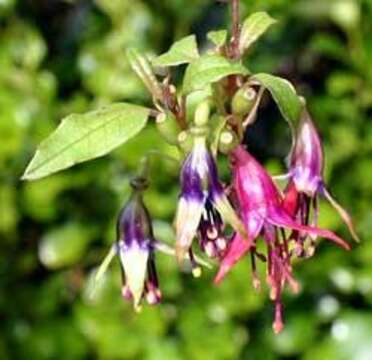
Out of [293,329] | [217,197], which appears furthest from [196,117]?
[293,329]

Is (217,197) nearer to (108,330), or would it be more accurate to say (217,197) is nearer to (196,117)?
(196,117)

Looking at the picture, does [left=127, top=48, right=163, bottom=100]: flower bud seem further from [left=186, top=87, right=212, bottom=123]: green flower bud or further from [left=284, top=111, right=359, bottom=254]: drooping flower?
[left=284, top=111, right=359, bottom=254]: drooping flower

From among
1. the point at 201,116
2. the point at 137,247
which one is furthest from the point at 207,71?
the point at 137,247

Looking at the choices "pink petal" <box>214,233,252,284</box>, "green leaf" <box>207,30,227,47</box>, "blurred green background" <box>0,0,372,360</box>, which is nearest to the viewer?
"pink petal" <box>214,233,252,284</box>

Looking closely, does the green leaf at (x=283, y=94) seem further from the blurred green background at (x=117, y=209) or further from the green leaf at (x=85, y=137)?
the blurred green background at (x=117, y=209)

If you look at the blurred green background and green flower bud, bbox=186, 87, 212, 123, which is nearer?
green flower bud, bbox=186, 87, 212, 123

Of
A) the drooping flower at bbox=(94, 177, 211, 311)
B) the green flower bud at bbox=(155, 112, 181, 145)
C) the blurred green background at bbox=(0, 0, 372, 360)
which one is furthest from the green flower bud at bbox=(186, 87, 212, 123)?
the blurred green background at bbox=(0, 0, 372, 360)
